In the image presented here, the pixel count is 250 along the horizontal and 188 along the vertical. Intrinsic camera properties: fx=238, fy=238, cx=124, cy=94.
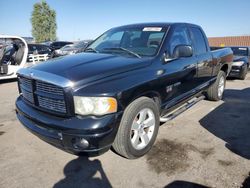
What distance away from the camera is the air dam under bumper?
2.67 m

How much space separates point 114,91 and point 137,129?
0.78 meters

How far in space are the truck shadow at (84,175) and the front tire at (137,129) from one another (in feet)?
1.25

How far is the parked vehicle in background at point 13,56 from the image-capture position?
914 cm

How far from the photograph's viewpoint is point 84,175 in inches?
118

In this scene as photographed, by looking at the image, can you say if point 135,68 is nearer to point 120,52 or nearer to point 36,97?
point 120,52

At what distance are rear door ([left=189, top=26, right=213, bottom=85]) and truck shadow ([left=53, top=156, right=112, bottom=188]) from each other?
279 cm

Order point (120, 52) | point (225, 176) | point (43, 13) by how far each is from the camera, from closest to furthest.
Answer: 1. point (225, 176)
2. point (120, 52)
3. point (43, 13)

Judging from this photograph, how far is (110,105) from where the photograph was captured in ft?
9.10

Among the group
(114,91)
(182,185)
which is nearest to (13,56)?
(114,91)

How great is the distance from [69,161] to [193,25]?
377 cm

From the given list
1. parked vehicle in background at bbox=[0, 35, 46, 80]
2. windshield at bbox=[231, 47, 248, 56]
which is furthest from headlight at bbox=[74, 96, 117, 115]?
windshield at bbox=[231, 47, 248, 56]

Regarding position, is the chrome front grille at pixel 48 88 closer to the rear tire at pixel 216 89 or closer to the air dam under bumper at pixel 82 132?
the air dam under bumper at pixel 82 132

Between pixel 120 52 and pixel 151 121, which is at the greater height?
pixel 120 52

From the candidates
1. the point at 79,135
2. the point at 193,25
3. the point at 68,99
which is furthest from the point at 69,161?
the point at 193,25
